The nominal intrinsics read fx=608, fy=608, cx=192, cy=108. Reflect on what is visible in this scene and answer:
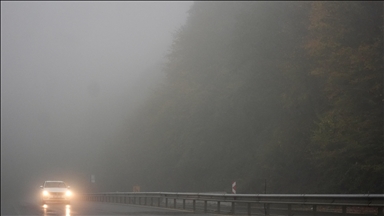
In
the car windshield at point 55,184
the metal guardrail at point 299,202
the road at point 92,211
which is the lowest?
the road at point 92,211

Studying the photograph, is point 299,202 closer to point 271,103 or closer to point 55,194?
point 55,194

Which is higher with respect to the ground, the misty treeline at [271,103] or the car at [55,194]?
the misty treeline at [271,103]

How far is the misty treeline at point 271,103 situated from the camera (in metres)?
31.4

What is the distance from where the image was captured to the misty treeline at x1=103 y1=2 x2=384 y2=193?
31.4m

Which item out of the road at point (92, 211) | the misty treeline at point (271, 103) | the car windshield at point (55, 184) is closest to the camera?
the road at point (92, 211)

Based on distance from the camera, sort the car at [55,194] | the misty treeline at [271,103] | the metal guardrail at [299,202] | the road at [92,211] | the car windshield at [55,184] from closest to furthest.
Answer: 1. the metal guardrail at [299,202]
2. the road at [92,211]
3. the misty treeline at [271,103]
4. the car at [55,194]
5. the car windshield at [55,184]

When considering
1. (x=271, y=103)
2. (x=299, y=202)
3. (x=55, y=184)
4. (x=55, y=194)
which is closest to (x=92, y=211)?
(x=55, y=194)

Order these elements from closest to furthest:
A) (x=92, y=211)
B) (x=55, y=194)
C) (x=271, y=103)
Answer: (x=92, y=211), (x=55, y=194), (x=271, y=103)

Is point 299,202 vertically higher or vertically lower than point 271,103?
lower

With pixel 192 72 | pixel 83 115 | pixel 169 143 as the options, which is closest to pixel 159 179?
pixel 169 143

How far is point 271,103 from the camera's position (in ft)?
142

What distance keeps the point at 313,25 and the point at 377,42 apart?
622 centimetres

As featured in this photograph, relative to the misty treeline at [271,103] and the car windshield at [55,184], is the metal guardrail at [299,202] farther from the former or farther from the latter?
the car windshield at [55,184]

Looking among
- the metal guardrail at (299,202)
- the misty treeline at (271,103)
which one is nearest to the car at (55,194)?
the metal guardrail at (299,202)
